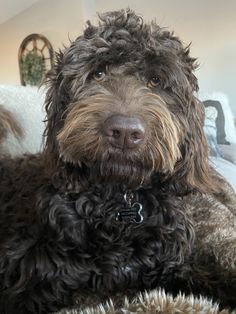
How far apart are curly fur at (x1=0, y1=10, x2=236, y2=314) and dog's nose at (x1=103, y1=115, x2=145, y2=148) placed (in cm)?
11

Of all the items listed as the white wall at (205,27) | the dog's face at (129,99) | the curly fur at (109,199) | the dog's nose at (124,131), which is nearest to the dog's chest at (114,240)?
the curly fur at (109,199)

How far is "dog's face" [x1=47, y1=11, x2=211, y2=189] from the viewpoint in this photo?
3.75ft

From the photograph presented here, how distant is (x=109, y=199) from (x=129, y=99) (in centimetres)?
29

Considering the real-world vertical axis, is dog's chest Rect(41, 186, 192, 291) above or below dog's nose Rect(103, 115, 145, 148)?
below

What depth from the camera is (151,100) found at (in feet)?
3.97

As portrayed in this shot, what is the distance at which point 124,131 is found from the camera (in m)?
1.08

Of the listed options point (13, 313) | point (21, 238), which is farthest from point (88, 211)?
point (13, 313)

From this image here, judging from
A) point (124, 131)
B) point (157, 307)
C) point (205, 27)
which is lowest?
point (157, 307)

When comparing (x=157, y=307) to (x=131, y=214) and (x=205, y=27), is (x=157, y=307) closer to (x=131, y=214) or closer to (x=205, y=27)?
(x=131, y=214)

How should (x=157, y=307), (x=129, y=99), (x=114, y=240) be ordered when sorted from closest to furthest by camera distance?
1. (x=157, y=307)
2. (x=129, y=99)
3. (x=114, y=240)

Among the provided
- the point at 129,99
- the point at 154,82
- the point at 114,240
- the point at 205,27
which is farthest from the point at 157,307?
the point at 205,27

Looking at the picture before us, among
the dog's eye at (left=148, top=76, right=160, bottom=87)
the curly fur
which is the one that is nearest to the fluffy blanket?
the curly fur

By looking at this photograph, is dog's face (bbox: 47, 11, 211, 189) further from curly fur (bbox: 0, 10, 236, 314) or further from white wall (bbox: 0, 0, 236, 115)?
white wall (bbox: 0, 0, 236, 115)

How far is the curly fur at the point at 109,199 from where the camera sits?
4.13ft
